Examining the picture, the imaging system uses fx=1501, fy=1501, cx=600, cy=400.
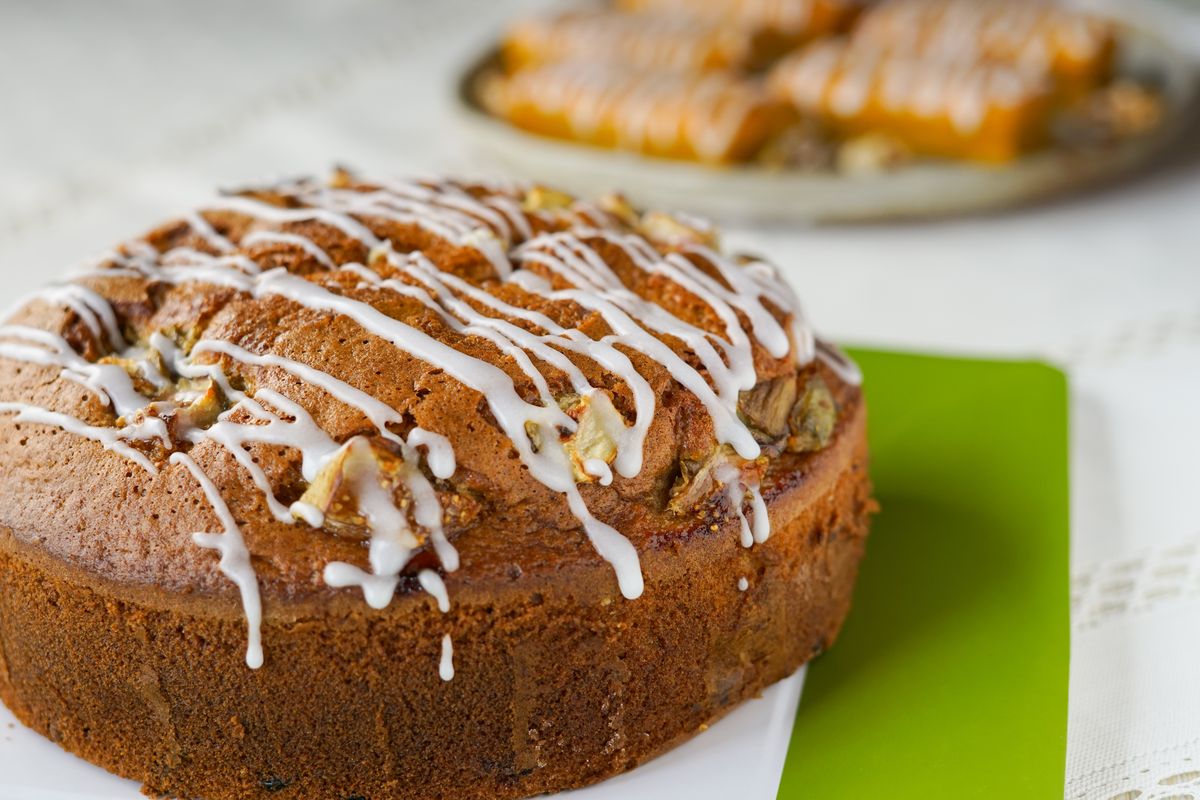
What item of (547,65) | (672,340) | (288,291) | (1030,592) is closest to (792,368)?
(672,340)

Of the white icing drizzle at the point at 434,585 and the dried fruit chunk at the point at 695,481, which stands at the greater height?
the dried fruit chunk at the point at 695,481

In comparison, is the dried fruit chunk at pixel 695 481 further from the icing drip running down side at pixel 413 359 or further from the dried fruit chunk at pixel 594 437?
the dried fruit chunk at pixel 594 437

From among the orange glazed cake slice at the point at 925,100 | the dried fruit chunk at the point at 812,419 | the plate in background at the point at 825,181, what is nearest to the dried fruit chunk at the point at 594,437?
the dried fruit chunk at the point at 812,419

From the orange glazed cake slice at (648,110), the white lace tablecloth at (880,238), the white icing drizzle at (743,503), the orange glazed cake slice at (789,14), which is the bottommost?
the white lace tablecloth at (880,238)

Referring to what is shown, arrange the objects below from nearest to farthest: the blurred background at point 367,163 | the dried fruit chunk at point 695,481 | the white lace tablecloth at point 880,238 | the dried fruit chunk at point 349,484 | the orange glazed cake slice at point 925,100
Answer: the dried fruit chunk at point 349,484, the dried fruit chunk at point 695,481, the white lace tablecloth at point 880,238, the blurred background at point 367,163, the orange glazed cake slice at point 925,100

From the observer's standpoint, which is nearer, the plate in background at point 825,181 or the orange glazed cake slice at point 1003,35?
the plate in background at point 825,181

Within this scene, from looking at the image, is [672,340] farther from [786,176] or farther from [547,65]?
[547,65]
